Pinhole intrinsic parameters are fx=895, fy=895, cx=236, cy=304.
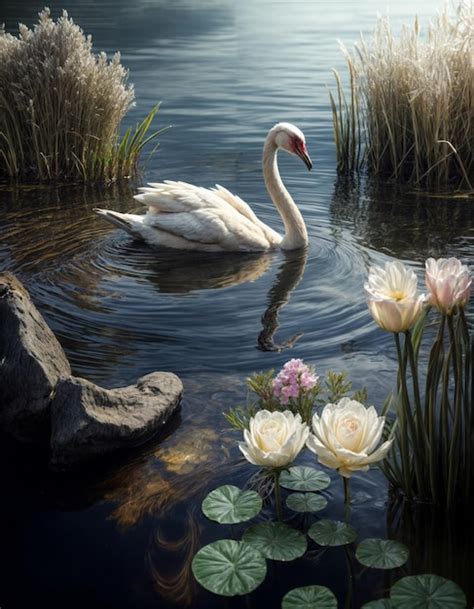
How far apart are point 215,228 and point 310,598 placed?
3.93m

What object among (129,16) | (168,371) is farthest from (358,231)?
(129,16)

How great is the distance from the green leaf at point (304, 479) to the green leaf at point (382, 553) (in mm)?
373

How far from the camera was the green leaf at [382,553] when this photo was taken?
2.94m

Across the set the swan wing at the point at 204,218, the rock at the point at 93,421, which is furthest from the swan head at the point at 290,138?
the rock at the point at 93,421

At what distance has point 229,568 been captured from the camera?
284 cm

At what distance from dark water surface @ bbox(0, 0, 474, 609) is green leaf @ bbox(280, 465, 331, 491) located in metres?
0.12

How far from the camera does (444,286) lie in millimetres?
2762

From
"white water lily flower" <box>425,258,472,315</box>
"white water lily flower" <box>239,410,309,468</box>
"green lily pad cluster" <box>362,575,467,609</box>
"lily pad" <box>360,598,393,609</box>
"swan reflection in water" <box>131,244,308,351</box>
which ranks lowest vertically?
"swan reflection in water" <box>131,244,308,351</box>

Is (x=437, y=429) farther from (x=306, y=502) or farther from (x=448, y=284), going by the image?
(x=448, y=284)

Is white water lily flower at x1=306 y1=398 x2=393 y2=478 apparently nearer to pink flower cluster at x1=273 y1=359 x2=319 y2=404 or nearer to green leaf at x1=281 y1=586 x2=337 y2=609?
green leaf at x1=281 y1=586 x2=337 y2=609

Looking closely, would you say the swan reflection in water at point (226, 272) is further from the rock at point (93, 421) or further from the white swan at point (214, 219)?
the rock at point (93, 421)

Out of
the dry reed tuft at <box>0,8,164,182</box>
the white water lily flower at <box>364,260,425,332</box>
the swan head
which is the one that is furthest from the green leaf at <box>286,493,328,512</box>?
the dry reed tuft at <box>0,8,164,182</box>

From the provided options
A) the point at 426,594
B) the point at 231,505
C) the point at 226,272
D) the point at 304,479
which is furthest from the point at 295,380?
the point at 226,272

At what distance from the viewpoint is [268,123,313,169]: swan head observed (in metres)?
6.70
